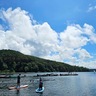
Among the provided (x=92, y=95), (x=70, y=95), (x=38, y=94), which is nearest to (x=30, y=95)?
(x=38, y=94)

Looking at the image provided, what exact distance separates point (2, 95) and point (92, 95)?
2176 cm

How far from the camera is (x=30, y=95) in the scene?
51.3 m

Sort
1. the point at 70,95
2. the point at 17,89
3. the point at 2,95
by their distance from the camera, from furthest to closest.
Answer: the point at 17,89 < the point at 70,95 < the point at 2,95

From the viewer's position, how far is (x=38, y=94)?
53469mm

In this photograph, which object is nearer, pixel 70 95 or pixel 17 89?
pixel 70 95

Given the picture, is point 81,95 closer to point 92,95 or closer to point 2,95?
point 92,95

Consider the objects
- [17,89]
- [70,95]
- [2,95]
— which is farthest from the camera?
[17,89]

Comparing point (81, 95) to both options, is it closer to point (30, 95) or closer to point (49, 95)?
point (49, 95)

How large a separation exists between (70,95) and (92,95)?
18.8 ft

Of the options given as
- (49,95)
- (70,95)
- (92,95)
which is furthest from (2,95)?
(92,95)

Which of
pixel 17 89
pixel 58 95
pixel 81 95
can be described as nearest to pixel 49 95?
pixel 58 95

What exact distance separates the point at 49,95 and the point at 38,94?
309cm

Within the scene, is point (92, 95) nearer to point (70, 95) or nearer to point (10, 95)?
point (70, 95)

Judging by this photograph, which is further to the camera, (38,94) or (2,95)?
(38,94)
